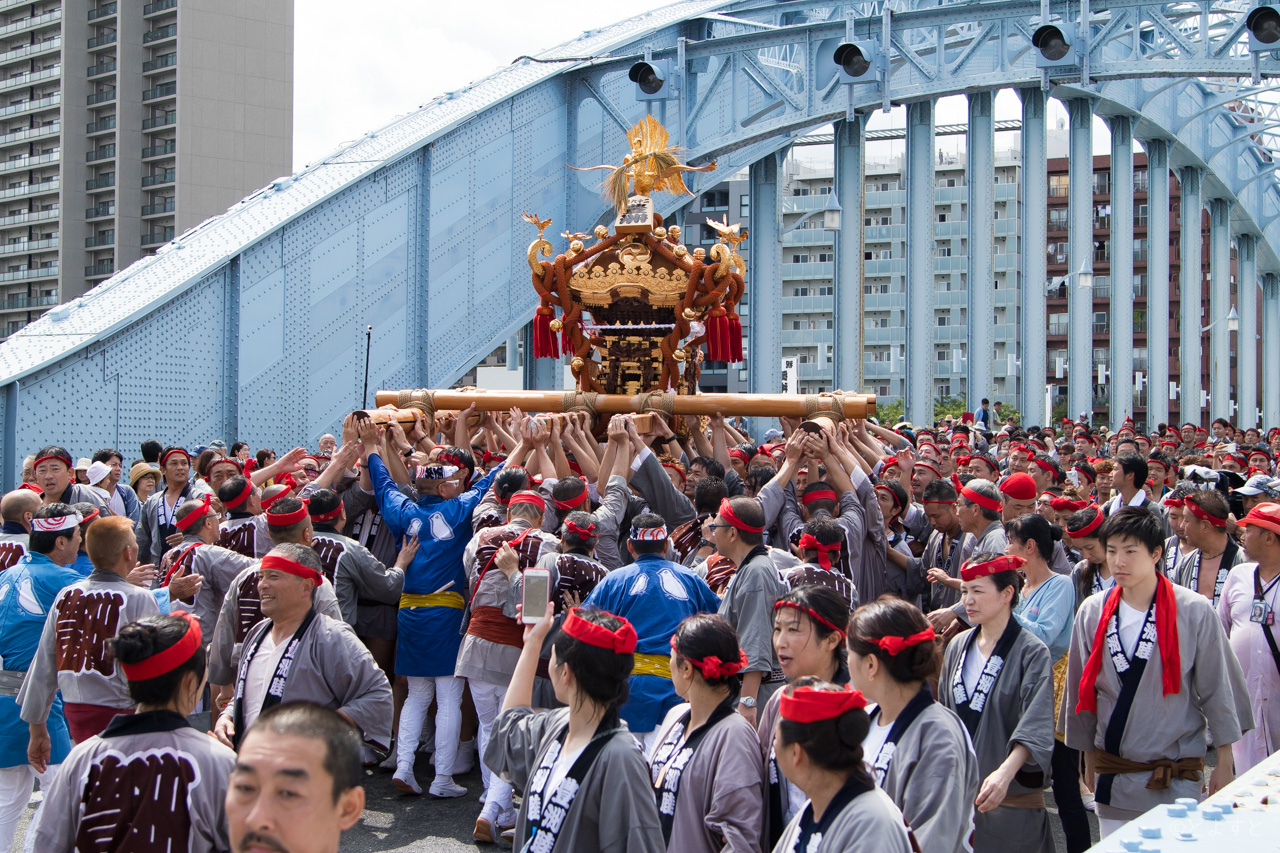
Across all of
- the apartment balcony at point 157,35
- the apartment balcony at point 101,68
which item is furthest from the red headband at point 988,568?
the apartment balcony at point 101,68

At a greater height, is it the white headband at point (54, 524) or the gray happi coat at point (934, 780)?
the white headband at point (54, 524)

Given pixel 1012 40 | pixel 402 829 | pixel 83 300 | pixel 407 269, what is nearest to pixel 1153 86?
pixel 1012 40

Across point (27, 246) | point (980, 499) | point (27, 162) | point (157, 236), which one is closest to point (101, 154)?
point (27, 162)

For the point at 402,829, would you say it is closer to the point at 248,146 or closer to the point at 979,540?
the point at 979,540

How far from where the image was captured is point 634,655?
473 cm

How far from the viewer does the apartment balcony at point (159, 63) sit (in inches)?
2048

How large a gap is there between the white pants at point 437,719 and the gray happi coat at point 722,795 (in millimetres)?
3305

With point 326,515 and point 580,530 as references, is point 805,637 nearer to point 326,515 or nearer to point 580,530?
point 580,530

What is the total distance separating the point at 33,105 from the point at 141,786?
60.1 m

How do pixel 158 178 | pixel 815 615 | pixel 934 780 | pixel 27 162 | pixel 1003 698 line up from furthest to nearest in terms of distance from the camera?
pixel 27 162, pixel 158 178, pixel 1003 698, pixel 815 615, pixel 934 780

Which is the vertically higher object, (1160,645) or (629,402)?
(629,402)

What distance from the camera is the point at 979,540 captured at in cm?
678

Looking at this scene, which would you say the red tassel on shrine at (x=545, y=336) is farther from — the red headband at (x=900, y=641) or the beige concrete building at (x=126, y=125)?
the beige concrete building at (x=126, y=125)

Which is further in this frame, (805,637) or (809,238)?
(809,238)
